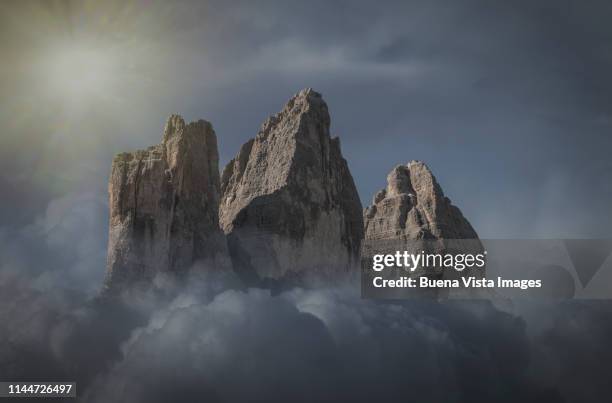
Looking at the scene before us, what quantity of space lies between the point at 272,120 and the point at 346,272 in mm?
20228

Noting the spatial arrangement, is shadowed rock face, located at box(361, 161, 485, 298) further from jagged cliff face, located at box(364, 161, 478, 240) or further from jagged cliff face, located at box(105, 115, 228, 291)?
jagged cliff face, located at box(105, 115, 228, 291)

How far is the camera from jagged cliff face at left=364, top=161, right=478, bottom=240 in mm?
115750

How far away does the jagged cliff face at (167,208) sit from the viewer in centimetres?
5962

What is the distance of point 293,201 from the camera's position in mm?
78125

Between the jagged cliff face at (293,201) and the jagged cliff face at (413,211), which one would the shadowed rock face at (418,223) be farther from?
the jagged cliff face at (293,201)

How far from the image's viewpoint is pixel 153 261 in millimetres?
60281

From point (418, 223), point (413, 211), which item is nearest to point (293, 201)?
point (418, 223)

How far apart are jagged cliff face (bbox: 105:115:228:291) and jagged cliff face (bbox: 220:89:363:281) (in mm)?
8145

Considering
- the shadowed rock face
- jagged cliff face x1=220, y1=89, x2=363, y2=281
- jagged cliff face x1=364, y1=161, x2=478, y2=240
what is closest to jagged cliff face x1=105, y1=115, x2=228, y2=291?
jagged cliff face x1=220, y1=89, x2=363, y2=281

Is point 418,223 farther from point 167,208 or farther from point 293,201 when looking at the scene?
point 167,208

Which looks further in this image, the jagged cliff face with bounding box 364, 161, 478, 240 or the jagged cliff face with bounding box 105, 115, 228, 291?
the jagged cliff face with bounding box 364, 161, 478, 240

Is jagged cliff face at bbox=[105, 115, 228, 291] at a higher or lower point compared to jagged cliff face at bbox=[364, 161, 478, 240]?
lower

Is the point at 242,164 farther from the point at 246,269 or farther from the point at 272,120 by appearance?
the point at 246,269

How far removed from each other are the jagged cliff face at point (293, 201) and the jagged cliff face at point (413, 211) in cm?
2638
